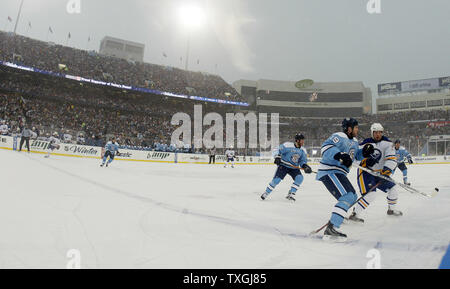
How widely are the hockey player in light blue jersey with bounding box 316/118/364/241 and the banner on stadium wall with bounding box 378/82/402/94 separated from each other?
2369 inches

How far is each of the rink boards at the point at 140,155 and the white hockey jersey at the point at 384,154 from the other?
62.5ft

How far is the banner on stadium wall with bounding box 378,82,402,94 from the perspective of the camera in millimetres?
51684

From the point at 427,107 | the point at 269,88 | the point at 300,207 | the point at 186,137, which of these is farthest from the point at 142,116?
the point at 427,107

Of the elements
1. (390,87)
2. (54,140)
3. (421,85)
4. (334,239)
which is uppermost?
(390,87)

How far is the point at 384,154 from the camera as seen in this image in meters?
4.32

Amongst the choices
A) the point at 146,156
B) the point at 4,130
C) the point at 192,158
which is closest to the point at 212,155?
the point at 192,158

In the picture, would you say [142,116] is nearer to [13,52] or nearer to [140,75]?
[140,75]

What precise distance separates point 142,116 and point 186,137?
26.5ft

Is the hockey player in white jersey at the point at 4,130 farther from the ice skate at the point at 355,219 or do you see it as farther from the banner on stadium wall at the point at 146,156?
the ice skate at the point at 355,219

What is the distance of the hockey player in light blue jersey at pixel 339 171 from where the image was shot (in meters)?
3.06

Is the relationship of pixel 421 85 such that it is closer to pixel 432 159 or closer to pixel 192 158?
pixel 432 159

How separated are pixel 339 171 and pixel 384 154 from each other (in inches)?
60.9
